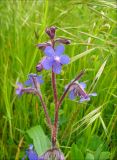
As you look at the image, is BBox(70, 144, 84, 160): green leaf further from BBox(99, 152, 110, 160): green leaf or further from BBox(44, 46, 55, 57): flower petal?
BBox(44, 46, 55, 57): flower petal

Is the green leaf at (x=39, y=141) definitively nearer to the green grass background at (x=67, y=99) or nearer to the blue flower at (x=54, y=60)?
the green grass background at (x=67, y=99)

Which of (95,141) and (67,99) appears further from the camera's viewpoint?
(67,99)

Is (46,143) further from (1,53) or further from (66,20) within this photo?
(66,20)

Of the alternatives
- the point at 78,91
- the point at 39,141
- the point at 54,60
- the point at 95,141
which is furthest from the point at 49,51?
the point at 95,141

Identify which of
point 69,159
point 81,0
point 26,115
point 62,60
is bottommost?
point 69,159

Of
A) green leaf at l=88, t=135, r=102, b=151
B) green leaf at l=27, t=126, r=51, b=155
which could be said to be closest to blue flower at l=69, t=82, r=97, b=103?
green leaf at l=27, t=126, r=51, b=155

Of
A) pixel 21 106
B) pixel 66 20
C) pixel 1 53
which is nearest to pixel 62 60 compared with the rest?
pixel 21 106

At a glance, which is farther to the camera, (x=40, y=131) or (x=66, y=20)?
(x=66, y=20)

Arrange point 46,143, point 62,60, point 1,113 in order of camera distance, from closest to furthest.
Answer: point 62,60
point 46,143
point 1,113

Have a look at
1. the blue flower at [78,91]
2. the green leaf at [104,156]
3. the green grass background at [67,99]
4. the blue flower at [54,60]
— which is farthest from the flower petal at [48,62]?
the green leaf at [104,156]

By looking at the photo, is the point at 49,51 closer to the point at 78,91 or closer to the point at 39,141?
the point at 78,91

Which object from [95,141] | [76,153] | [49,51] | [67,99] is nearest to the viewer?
[49,51]
